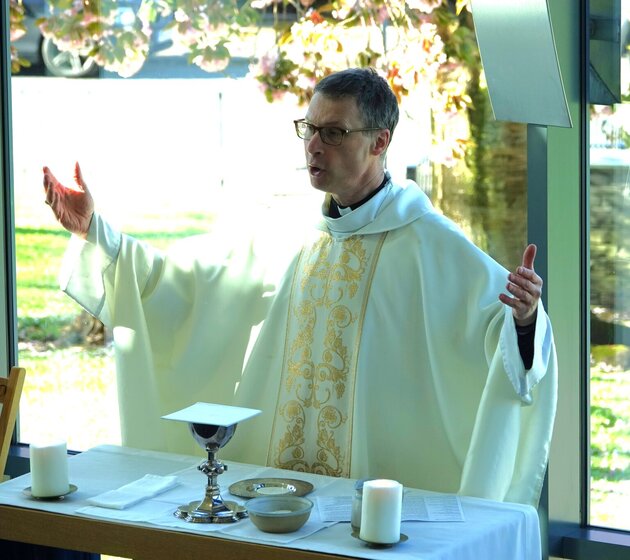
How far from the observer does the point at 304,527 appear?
8.46 feet

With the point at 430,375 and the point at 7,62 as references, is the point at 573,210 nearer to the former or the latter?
the point at 430,375

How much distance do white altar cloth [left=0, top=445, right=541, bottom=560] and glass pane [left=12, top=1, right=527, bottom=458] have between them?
1092 millimetres

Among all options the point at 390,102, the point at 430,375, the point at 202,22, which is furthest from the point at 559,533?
the point at 202,22

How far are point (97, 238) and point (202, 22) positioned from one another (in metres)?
1.21

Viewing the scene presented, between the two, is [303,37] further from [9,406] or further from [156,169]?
[9,406]

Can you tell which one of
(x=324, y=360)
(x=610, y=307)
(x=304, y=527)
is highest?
(x=610, y=307)

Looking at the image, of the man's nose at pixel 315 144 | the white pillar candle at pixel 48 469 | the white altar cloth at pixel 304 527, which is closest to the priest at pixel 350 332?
the man's nose at pixel 315 144

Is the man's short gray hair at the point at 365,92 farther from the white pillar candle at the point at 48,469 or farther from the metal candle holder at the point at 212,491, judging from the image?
the white pillar candle at the point at 48,469

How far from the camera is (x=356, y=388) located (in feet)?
10.6

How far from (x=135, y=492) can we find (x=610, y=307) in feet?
5.48

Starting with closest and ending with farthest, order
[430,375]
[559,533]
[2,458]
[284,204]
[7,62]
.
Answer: [430,375]
[2,458]
[559,533]
[284,204]
[7,62]

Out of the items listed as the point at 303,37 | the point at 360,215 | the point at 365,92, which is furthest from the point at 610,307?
the point at 303,37

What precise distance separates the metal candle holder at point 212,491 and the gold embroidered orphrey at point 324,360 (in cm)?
59

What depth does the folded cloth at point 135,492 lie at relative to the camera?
273cm
